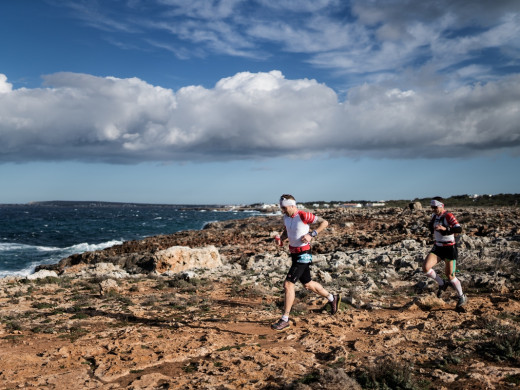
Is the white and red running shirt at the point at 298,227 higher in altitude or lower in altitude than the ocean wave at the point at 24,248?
higher

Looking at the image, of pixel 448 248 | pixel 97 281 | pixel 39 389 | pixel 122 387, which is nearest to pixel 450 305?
pixel 448 248

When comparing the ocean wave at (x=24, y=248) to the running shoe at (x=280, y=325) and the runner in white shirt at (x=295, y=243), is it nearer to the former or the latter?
the running shoe at (x=280, y=325)

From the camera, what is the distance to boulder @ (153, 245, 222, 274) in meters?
15.0

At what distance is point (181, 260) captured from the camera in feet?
50.1

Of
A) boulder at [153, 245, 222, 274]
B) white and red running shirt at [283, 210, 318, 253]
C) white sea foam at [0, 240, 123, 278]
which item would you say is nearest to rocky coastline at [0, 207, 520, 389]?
boulder at [153, 245, 222, 274]

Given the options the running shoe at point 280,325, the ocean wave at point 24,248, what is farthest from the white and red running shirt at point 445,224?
the ocean wave at point 24,248

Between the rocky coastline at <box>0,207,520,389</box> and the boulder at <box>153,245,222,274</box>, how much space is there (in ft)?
3.22

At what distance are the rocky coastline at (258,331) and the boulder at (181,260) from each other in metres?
0.98

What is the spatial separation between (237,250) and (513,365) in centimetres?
1856

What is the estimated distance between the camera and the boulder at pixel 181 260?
591 inches

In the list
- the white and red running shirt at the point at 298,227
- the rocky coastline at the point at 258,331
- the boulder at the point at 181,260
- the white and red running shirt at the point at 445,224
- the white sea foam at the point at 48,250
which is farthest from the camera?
the white sea foam at the point at 48,250

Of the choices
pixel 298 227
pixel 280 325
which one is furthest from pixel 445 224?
pixel 280 325

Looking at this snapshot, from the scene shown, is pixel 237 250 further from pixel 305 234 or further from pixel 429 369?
pixel 429 369

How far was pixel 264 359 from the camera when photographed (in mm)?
5703
